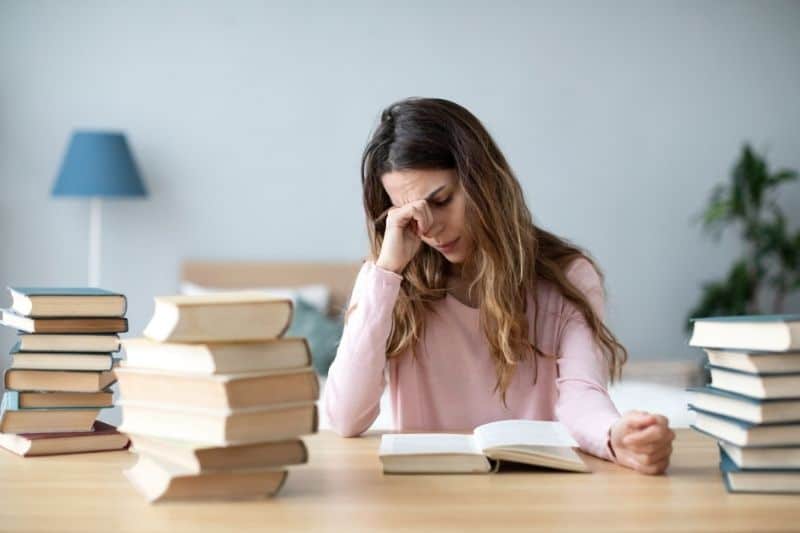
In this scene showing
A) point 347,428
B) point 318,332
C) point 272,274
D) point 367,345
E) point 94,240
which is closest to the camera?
point 347,428

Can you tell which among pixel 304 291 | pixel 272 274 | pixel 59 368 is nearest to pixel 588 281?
pixel 59 368

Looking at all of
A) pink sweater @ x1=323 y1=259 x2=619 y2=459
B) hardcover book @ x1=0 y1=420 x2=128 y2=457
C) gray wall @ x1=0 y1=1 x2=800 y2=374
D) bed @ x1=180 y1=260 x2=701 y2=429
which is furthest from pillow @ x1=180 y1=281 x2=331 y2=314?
hardcover book @ x1=0 y1=420 x2=128 y2=457

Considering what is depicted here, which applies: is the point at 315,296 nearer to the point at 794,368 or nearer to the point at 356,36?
the point at 356,36

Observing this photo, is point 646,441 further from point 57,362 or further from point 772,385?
point 57,362

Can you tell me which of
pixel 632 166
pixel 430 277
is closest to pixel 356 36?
pixel 632 166

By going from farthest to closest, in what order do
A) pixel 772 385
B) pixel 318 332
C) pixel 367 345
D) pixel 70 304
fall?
pixel 318 332, pixel 367 345, pixel 70 304, pixel 772 385

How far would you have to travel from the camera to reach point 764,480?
125 centimetres

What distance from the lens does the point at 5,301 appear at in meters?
4.42

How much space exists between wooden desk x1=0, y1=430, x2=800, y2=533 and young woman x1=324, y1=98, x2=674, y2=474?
1.09 ft

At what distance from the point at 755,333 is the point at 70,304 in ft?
2.96

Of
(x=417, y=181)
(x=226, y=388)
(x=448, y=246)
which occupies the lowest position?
(x=226, y=388)

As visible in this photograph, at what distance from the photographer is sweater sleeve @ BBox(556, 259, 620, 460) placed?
1.52 meters

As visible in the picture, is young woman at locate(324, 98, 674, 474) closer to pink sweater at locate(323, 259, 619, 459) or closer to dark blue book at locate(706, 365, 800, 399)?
pink sweater at locate(323, 259, 619, 459)

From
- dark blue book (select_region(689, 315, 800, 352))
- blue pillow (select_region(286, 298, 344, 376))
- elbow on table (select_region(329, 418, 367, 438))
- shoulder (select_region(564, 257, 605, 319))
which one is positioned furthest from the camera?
blue pillow (select_region(286, 298, 344, 376))
